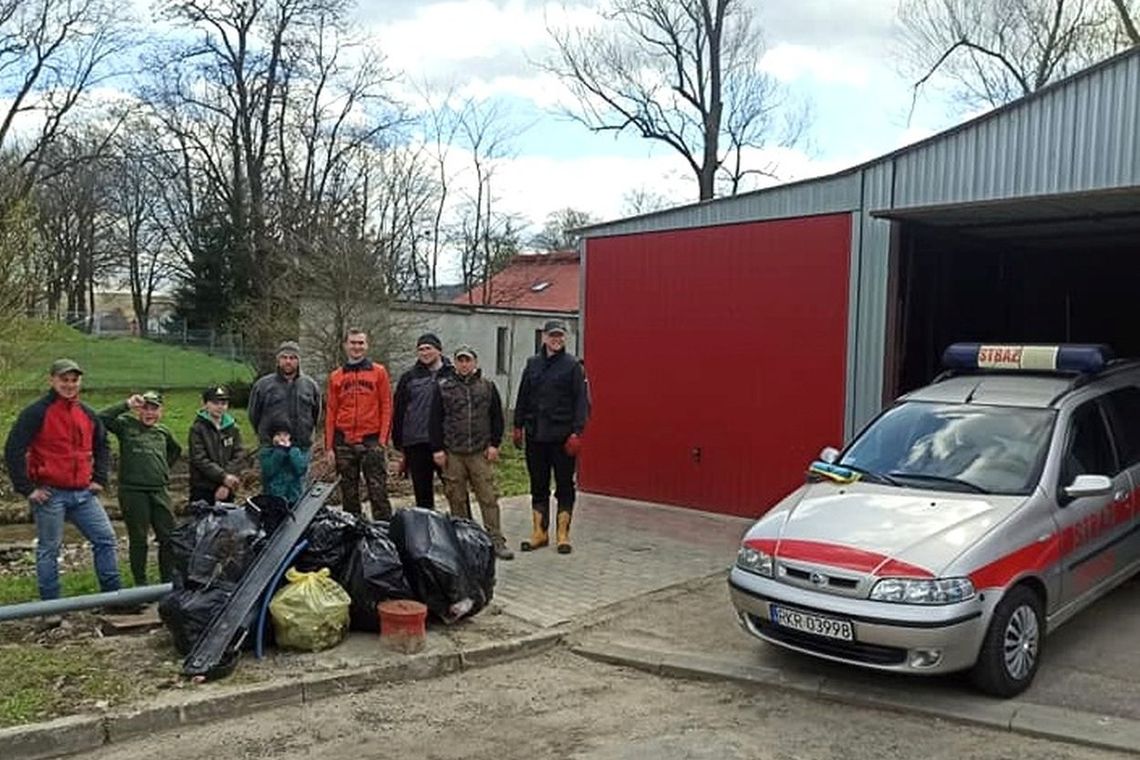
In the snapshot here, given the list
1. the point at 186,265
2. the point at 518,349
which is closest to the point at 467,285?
the point at 186,265

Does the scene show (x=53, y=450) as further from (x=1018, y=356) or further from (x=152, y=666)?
(x=1018, y=356)

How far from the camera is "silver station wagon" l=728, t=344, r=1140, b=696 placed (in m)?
5.18

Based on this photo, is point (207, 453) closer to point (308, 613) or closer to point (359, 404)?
point (359, 404)

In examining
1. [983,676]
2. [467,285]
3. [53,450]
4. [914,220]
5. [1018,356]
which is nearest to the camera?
[983,676]

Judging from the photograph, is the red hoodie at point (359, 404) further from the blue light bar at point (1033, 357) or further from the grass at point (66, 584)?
the blue light bar at point (1033, 357)

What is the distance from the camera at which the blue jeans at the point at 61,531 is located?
6715 millimetres

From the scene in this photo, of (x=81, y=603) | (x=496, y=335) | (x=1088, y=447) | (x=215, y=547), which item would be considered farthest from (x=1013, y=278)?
(x=496, y=335)

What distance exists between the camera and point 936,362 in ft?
35.2

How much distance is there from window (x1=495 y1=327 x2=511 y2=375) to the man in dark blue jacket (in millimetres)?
19012

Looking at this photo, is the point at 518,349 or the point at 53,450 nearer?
the point at 53,450

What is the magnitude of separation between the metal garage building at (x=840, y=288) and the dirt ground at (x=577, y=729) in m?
4.66

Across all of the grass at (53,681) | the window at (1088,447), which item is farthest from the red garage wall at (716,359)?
the grass at (53,681)

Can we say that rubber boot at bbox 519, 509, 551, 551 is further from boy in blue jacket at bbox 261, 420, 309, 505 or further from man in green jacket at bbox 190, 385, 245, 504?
man in green jacket at bbox 190, 385, 245, 504

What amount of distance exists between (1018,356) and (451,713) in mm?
4632
